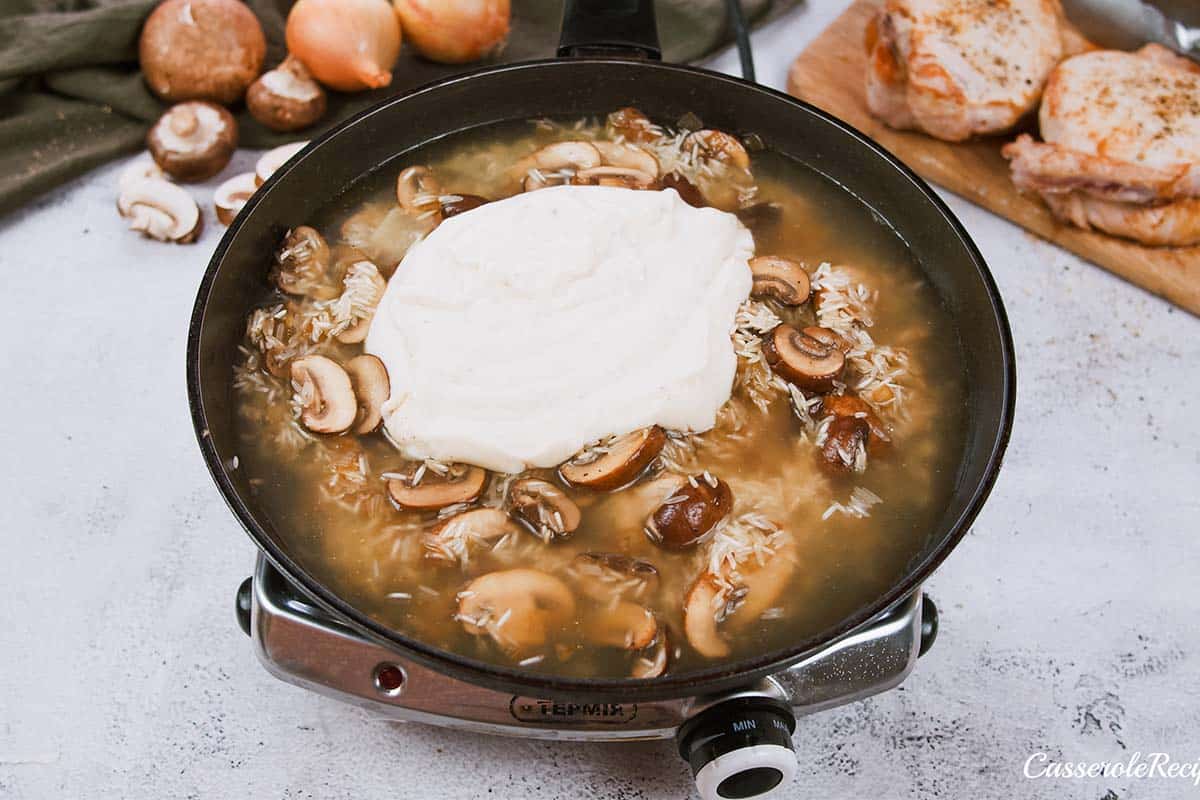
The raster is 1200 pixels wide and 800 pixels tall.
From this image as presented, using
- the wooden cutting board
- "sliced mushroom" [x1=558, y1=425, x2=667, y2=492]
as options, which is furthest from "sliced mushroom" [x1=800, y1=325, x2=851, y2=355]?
the wooden cutting board

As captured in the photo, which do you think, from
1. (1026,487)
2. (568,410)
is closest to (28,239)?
(568,410)

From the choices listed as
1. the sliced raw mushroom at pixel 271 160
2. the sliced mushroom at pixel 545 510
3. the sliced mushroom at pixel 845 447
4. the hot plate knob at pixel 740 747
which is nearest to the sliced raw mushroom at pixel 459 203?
the sliced mushroom at pixel 545 510

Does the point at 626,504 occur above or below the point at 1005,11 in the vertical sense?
below

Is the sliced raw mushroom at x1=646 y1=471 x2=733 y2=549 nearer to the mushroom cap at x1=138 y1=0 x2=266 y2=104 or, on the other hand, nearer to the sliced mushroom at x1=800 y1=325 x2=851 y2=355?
the sliced mushroom at x1=800 y1=325 x2=851 y2=355

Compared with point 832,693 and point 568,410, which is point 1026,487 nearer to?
point 832,693

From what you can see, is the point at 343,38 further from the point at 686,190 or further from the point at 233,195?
the point at 686,190

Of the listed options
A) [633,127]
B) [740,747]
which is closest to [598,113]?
[633,127]
